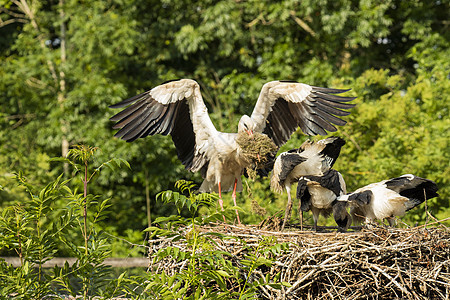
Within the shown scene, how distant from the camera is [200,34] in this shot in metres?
12.0

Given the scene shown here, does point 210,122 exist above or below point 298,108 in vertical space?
below

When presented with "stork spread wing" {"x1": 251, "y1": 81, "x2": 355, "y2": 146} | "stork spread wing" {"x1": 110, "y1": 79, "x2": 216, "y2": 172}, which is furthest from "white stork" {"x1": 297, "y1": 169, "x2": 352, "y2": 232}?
"stork spread wing" {"x1": 110, "y1": 79, "x2": 216, "y2": 172}

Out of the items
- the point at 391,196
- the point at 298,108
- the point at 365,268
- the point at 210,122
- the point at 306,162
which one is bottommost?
the point at 365,268

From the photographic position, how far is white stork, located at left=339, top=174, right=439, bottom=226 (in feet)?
16.5

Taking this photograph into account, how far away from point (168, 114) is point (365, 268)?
9.11 feet

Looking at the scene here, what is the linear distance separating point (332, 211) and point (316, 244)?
910 mm

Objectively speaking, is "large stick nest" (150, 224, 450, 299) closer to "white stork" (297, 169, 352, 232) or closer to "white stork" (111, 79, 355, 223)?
"white stork" (297, 169, 352, 232)

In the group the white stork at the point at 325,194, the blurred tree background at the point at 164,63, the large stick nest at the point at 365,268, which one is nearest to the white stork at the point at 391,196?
the white stork at the point at 325,194

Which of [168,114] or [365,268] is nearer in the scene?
[365,268]

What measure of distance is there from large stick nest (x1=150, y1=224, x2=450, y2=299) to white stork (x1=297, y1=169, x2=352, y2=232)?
0.58m

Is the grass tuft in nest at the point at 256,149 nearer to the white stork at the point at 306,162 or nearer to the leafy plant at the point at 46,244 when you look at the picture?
the white stork at the point at 306,162

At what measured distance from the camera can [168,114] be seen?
6.23 m

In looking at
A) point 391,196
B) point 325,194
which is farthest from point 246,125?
point 391,196

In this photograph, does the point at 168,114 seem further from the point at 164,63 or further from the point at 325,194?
the point at 164,63
